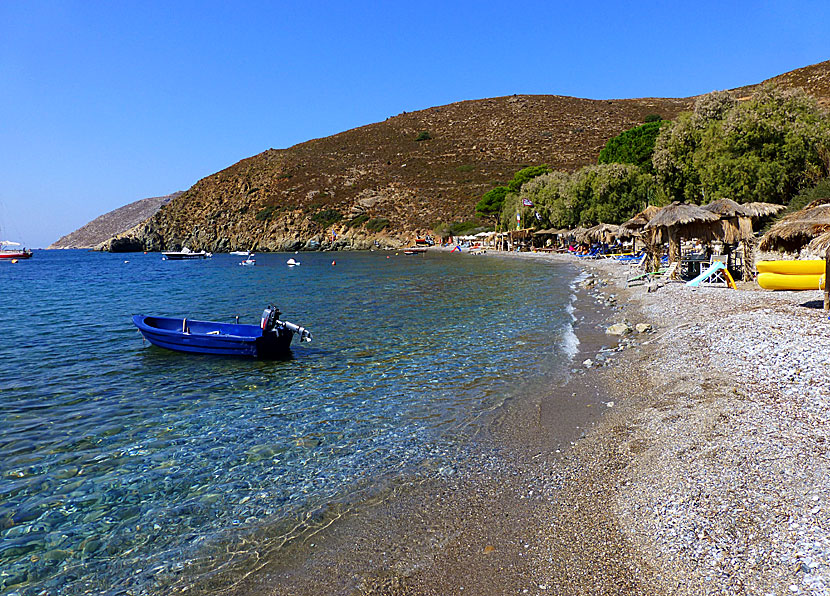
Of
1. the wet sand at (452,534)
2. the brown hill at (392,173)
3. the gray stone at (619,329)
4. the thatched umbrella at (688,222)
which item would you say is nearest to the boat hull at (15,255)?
the brown hill at (392,173)

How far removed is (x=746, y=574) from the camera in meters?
3.96

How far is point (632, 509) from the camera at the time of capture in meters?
5.27

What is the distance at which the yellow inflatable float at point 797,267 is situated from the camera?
15.4 metres

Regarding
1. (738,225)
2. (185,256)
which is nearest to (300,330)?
(738,225)

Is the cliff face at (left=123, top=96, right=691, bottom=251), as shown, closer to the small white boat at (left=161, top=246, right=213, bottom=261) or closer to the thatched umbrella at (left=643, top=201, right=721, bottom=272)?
the small white boat at (left=161, top=246, right=213, bottom=261)

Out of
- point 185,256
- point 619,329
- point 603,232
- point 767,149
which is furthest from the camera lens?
point 185,256

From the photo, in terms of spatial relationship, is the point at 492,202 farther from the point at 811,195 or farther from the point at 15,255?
the point at 15,255

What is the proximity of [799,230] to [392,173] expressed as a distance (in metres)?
97.3

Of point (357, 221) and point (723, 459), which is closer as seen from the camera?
point (723, 459)

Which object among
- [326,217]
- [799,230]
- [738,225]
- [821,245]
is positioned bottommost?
[821,245]

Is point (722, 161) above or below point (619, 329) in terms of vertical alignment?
above

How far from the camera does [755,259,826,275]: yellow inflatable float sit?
50.5 ft

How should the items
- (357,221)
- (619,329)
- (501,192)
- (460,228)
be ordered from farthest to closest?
(357,221), (460,228), (501,192), (619,329)

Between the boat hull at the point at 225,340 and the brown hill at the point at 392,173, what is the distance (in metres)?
80.6
